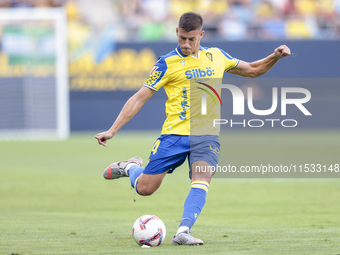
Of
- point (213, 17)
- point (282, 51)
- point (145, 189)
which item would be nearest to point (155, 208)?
point (145, 189)

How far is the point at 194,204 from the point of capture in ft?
17.7

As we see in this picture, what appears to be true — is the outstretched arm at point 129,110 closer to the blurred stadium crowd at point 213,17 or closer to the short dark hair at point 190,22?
the short dark hair at point 190,22

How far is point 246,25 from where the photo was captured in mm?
20781

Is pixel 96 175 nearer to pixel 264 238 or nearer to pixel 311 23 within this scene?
pixel 264 238

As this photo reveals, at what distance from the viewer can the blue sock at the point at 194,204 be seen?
17.4 ft

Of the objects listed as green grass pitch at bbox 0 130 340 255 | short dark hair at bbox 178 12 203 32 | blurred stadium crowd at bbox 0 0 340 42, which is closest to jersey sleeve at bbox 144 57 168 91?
short dark hair at bbox 178 12 203 32

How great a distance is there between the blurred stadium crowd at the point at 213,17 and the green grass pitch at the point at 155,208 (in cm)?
646

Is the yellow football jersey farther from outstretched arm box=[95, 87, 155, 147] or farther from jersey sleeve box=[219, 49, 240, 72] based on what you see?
jersey sleeve box=[219, 49, 240, 72]

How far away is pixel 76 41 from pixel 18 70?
Answer: 2375mm

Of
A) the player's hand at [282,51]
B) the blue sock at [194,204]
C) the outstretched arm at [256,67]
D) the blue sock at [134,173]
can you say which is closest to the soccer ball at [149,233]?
the blue sock at [194,204]

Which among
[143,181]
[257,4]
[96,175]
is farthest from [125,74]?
[143,181]

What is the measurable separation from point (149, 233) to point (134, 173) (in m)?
1.29

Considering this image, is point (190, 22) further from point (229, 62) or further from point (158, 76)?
point (229, 62)

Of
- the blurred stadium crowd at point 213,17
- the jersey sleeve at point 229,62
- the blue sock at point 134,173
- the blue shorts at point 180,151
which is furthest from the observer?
the blurred stadium crowd at point 213,17
